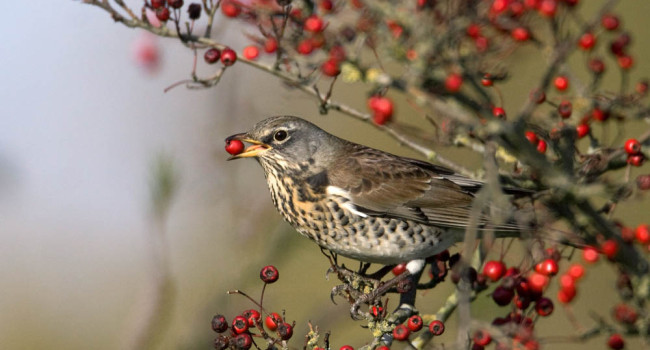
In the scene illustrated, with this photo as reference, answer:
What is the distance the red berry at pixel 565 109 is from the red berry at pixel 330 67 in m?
1.00

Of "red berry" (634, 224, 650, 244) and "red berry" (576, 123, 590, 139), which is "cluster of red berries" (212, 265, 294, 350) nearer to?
"red berry" (634, 224, 650, 244)

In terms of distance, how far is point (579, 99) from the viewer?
295 centimetres

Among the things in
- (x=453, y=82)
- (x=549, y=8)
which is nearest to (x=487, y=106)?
(x=453, y=82)

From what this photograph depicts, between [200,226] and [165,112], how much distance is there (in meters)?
1.22

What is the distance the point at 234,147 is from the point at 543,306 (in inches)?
62.6

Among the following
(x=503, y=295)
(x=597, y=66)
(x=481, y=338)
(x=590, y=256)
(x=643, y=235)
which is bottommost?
(x=481, y=338)

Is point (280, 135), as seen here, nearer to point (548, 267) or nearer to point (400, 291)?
point (400, 291)

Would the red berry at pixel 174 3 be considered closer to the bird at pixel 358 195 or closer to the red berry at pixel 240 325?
the bird at pixel 358 195

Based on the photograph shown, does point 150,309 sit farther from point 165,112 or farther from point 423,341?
point 165,112

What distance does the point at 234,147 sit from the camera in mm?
3816

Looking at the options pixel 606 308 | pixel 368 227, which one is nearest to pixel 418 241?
pixel 368 227

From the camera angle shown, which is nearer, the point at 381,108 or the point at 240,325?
the point at 381,108

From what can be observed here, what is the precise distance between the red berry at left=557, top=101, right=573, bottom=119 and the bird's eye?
1445 mm

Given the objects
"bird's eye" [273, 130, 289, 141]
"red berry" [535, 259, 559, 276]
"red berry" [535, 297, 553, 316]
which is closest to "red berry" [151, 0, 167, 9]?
"bird's eye" [273, 130, 289, 141]
